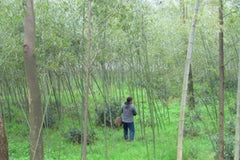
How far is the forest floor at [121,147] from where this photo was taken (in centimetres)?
513

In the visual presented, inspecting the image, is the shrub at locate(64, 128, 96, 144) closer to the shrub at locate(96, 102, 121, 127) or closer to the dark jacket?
the dark jacket

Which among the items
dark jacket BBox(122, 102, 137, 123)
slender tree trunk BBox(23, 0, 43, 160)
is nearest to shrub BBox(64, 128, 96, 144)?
dark jacket BBox(122, 102, 137, 123)

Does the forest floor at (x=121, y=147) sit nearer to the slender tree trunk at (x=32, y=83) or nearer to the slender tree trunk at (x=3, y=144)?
the slender tree trunk at (x=32, y=83)

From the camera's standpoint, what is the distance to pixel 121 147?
5.87 metres

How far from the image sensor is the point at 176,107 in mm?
10758

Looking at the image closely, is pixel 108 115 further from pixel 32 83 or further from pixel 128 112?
pixel 32 83

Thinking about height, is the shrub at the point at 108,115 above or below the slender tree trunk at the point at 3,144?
below

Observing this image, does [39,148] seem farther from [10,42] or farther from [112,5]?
[112,5]

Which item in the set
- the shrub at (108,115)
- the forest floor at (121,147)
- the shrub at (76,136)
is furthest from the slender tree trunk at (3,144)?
the shrub at (108,115)

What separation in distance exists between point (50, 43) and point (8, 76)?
10.4 feet

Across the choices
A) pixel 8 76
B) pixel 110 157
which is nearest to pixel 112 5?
pixel 110 157

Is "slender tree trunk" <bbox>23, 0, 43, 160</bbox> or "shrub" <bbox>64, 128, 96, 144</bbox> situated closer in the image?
"slender tree trunk" <bbox>23, 0, 43, 160</bbox>

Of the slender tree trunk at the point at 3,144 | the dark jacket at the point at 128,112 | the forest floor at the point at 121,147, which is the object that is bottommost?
the forest floor at the point at 121,147

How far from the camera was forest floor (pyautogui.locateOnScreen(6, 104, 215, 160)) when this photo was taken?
513 cm
